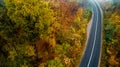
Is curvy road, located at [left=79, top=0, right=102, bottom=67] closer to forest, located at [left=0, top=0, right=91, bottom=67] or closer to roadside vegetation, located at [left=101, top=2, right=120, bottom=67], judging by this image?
roadside vegetation, located at [left=101, top=2, right=120, bottom=67]

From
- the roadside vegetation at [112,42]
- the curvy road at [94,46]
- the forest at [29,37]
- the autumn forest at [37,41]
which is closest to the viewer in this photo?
the forest at [29,37]

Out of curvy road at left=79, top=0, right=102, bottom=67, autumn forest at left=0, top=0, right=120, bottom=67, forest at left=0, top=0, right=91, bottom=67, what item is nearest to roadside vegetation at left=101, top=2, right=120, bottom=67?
autumn forest at left=0, top=0, right=120, bottom=67

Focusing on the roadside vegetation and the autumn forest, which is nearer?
the autumn forest

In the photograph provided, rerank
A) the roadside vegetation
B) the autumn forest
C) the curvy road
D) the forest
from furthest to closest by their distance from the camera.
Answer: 1. the roadside vegetation
2. the curvy road
3. the autumn forest
4. the forest

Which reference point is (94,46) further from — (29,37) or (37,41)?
(29,37)

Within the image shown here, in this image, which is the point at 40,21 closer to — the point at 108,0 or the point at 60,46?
the point at 60,46

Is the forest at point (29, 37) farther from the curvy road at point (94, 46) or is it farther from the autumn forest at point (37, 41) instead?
the curvy road at point (94, 46)

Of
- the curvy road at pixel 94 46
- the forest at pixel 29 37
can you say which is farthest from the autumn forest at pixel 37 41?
the curvy road at pixel 94 46

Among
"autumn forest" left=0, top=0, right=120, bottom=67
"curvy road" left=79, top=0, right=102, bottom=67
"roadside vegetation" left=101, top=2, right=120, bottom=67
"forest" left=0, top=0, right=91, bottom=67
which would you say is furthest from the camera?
"roadside vegetation" left=101, top=2, right=120, bottom=67
